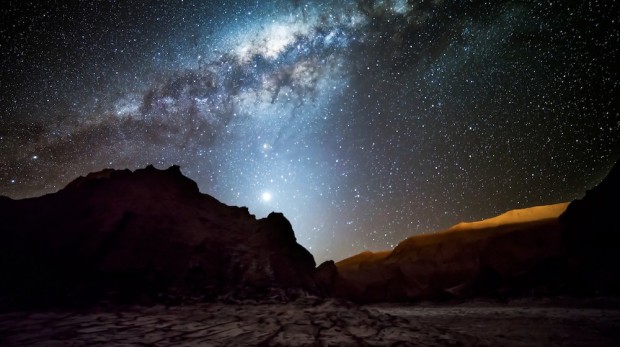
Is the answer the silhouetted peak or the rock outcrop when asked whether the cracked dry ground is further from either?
the rock outcrop

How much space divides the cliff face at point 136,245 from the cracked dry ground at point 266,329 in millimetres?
1056

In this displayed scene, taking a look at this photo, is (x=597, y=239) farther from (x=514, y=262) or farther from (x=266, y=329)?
(x=266, y=329)

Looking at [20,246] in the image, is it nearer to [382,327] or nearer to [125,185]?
[125,185]

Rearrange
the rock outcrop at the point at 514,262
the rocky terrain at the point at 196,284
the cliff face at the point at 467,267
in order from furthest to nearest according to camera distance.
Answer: the cliff face at the point at 467,267, the rock outcrop at the point at 514,262, the rocky terrain at the point at 196,284

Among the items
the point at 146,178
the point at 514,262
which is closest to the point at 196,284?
the point at 146,178

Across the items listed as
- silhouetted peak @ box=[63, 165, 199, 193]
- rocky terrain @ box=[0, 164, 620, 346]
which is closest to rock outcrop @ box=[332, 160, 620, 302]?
rocky terrain @ box=[0, 164, 620, 346]

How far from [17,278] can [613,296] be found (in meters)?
18.8

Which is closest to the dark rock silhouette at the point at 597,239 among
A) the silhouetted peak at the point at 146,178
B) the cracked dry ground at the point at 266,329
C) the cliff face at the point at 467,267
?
the cliff face at the point at 467,267

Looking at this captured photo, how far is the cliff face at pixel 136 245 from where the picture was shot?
6.59 m

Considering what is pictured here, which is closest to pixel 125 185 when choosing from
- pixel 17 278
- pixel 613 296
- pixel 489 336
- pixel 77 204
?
pixel 77 204

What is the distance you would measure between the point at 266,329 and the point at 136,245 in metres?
4.47

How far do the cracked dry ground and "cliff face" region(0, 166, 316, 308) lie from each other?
1.06 meters

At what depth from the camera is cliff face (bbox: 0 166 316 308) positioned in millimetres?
6586

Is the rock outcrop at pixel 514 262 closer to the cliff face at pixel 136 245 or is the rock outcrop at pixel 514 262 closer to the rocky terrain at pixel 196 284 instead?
the rocky terrain at pixel 196 284
